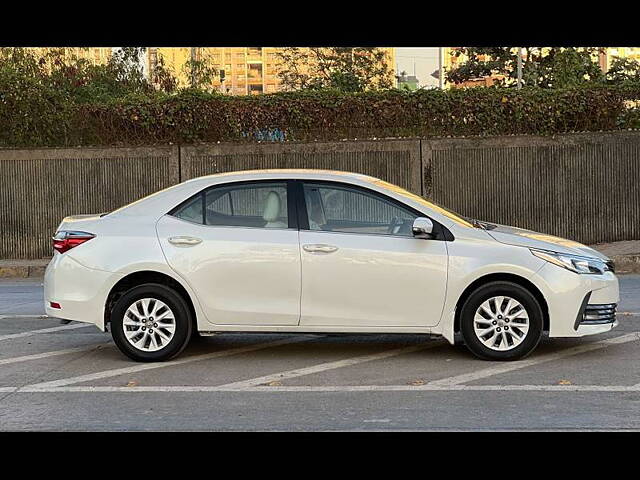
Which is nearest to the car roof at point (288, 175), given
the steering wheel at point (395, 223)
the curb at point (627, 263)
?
the steering wheel at point (395, 223)

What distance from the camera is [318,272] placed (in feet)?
28.6

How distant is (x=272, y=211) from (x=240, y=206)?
1.05 ft

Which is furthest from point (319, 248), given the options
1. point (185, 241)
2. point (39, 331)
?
point (39, 331)

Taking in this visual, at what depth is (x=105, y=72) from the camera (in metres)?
22.2

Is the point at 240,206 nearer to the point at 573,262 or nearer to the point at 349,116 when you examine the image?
the point at 573,262

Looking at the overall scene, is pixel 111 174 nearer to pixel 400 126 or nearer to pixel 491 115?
pixel 400 126

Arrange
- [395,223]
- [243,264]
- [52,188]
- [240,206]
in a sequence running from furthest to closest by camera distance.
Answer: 1. [52,188]
2. [240,206]
3. [395,223]
4. [243,264]

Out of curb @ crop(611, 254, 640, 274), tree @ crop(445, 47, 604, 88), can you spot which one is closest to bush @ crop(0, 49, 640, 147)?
curb @ crop(611, 254, 640, 274)

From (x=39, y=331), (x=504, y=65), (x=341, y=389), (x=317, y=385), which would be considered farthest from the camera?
(x=504, y=65)

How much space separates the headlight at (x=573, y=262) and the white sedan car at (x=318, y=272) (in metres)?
0.01

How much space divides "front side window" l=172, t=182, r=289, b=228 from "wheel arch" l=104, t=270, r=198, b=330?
517mm

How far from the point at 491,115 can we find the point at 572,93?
1.37 m

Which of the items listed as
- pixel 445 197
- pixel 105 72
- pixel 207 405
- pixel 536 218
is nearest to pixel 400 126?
pixel 445 197

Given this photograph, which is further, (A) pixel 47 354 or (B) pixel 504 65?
(B) pixel 504 65
